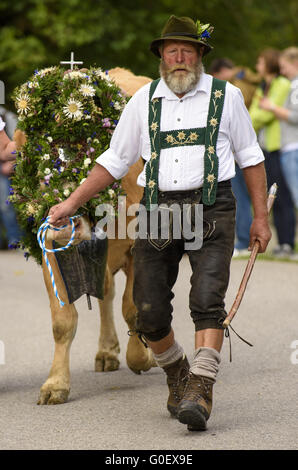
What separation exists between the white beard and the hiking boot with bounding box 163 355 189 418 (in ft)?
4.75

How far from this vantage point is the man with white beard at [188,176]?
5.66 m

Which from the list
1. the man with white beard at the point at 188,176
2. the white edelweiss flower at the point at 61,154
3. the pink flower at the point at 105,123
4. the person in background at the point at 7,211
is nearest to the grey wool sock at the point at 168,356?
the man with white beard at the point at 188,176

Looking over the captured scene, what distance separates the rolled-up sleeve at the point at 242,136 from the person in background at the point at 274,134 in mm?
6961

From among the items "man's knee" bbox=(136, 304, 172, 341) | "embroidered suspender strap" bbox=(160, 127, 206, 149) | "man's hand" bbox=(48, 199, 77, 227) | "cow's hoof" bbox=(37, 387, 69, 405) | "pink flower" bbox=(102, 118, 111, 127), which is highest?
"pink flower" bbox=(102, 118, 111, 127)

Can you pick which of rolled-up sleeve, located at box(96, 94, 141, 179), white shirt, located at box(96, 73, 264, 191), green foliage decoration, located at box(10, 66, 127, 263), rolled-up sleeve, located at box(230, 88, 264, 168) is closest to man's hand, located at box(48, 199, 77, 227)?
rolled-up sleeve, located at box(96, 94, 141, 179)

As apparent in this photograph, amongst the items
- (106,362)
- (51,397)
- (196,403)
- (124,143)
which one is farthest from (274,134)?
(196,403)

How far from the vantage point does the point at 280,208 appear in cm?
1305

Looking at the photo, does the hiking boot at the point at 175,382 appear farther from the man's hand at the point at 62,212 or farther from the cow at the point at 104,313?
the man's hand at the point at 62,212

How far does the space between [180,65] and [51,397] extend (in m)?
2.07

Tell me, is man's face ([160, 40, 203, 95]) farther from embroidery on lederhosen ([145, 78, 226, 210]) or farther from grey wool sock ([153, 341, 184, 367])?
grey wool sock ([153, 341, 184, 367])

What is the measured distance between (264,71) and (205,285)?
7.45 meters

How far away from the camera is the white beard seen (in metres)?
5.72

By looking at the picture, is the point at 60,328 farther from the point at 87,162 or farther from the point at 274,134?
the point at 274,134

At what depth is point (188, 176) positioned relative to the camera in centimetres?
570
